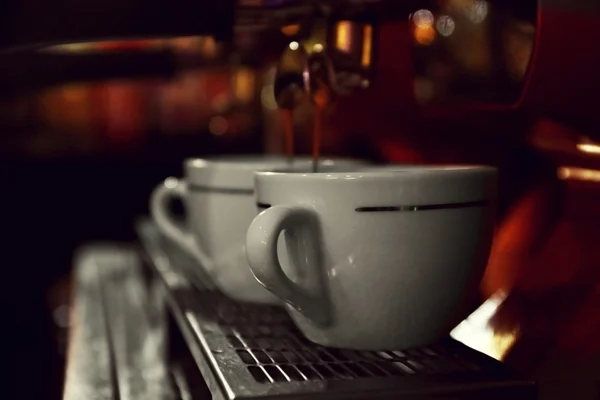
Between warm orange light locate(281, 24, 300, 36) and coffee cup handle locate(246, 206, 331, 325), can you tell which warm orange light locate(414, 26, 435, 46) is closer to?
warm orange light locate(281, 24, 300, 36)

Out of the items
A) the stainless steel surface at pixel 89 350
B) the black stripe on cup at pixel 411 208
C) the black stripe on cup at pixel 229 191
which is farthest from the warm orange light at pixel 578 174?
the stainless steel surface at pixel 89 350

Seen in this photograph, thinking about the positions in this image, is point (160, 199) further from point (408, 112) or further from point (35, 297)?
point (35, 297)

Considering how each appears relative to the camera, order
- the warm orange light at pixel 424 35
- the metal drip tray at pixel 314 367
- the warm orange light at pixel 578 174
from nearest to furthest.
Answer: the metal drip tray at pixel 314 367 → the warm orange light at pixel 578 174 → the warm orange light at pixel 424 35

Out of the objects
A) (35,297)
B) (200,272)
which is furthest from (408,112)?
(35,297)

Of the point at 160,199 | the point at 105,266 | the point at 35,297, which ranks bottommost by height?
the point at 35,297

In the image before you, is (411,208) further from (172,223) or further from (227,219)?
(172,223)

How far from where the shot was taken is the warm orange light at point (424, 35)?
0.67 meters

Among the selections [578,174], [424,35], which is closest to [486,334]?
[578,174]

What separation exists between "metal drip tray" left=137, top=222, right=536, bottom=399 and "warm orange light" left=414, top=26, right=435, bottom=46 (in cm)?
32

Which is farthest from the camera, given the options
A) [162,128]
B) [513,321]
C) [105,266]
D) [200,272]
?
[162,128]

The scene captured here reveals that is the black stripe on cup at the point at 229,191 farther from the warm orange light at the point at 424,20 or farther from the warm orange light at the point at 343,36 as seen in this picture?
the warm orange light at the point at 424,20

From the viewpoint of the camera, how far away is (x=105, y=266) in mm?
866

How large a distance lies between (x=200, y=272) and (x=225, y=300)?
9 cm

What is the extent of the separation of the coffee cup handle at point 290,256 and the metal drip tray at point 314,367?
0.03 meters
